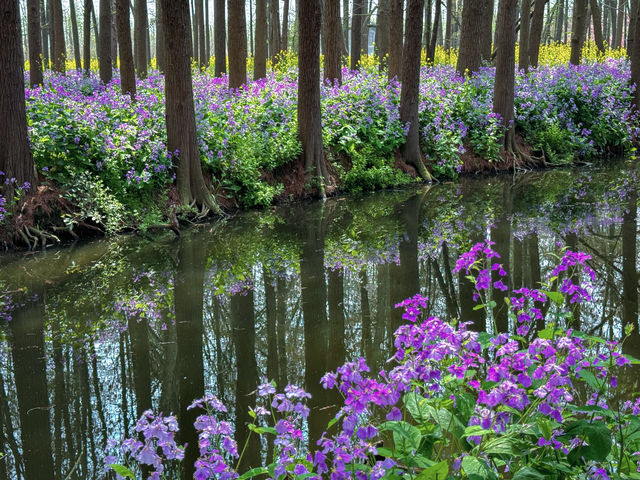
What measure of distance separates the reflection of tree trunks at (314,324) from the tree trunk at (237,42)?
6190 mm

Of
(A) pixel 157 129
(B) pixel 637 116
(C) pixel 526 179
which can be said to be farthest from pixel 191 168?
(B) pixel 637 116

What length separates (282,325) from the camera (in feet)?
17.4

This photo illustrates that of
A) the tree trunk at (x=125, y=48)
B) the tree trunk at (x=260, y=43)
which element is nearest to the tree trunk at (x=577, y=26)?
the tree trunk at (x=260, y=43)

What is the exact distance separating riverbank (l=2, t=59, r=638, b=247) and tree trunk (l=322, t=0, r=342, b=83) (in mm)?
476

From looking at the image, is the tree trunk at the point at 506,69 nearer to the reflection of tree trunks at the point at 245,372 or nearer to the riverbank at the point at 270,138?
the riverbank at the point at 270,138

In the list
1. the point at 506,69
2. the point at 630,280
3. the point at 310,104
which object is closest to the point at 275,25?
the point at 506,69

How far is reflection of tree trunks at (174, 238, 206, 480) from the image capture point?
3588 millimetres

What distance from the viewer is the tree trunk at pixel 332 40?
14.3m

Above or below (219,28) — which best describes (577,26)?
above

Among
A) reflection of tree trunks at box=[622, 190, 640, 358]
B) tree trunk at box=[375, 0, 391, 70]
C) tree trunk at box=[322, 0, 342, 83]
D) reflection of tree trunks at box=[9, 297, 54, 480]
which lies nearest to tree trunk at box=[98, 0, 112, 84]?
tree trunk at box=[322, 0, 342, 83]

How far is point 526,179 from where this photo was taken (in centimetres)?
1352

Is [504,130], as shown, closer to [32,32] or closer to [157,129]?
[157,129]

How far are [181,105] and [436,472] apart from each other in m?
8.23

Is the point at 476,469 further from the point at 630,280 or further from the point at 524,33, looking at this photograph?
the point at 524,33
